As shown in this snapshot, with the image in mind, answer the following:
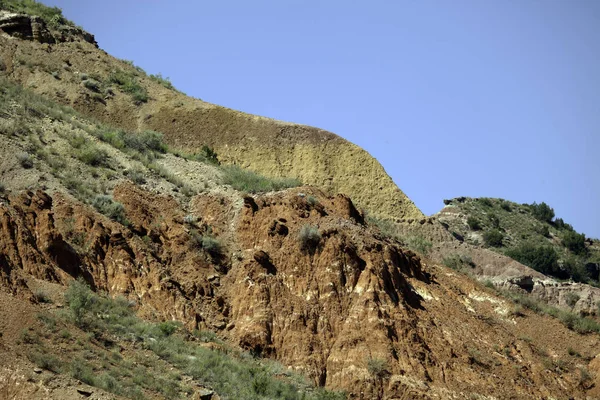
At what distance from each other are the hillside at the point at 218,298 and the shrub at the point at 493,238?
2252cm

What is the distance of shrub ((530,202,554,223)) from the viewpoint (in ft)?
268

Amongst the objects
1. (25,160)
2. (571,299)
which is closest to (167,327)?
(25,160)

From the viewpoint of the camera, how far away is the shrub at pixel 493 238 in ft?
221

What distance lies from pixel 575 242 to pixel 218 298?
140 feet

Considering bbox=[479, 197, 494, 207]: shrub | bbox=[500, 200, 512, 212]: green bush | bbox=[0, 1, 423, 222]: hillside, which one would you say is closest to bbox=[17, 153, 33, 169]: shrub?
bbox=[0, 1, 423, 222]: hillside

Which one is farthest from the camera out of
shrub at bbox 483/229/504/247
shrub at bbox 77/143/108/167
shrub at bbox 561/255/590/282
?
shrub at bbox 483/229/504/247

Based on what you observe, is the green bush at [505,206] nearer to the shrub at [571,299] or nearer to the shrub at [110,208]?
the shrub at [571,299]

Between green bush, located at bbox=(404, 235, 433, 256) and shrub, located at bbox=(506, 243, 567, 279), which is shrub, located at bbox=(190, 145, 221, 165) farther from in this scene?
shrub, located at bbox=(506, 243, 567, 279)

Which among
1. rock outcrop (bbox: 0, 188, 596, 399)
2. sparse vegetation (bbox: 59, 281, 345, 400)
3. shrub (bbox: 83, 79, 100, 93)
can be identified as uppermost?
shrub (bbox: 83, 79, 100, 93)

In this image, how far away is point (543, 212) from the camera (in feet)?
271

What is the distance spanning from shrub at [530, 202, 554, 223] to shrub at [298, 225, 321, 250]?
152ft

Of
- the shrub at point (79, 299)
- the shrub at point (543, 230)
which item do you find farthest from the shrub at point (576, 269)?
the shrub at point (79, 299)

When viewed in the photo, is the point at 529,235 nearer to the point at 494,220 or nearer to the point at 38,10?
the point at 494,220

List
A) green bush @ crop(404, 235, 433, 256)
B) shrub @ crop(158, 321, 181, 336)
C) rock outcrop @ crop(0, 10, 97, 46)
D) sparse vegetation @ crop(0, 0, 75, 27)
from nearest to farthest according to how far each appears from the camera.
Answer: shrub @ crop(158, 321, 181, 336) < green bush @ crop(404, 235, 433, 256) < rock outcrop @ crop(0, 10, 97, 46) < sparse vegetation @ crop(0, 0, 75, 27)
